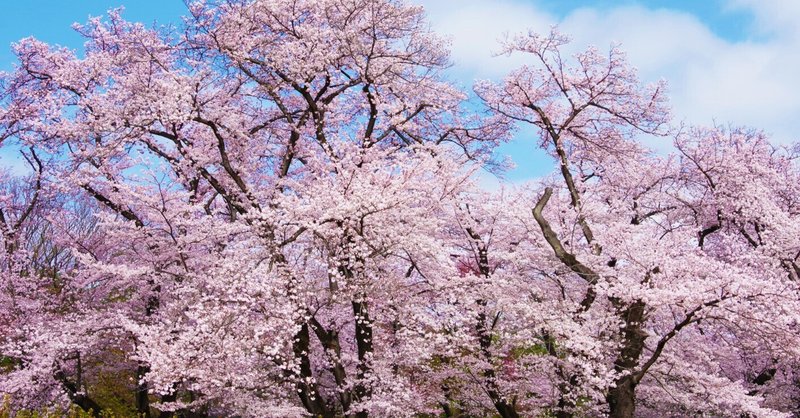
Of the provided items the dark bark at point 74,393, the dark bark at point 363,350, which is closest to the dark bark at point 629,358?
the dark bark at point 363,350

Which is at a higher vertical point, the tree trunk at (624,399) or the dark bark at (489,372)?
the dark bark at (489,372)

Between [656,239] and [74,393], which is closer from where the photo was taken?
[656,239]

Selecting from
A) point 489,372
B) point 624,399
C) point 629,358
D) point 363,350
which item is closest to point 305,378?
point 363,350

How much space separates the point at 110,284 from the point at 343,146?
7.94 metres

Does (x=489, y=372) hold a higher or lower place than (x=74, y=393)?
higher

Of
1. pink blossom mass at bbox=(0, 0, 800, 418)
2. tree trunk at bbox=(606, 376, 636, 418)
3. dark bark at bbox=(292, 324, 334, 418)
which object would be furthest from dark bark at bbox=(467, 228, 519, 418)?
dark bark at bbox=(292, 324, 334, 418)

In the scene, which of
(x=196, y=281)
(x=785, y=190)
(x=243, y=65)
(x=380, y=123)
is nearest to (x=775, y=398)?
(x=785, y=190)

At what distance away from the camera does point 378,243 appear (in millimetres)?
13352

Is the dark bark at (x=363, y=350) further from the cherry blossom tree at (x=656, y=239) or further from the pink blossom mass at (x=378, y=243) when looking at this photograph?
the cherry blossom tree at (x=656, y=239)

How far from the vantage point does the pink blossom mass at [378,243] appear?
13.1 m

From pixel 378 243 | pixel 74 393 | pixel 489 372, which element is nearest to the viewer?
pixel 378 243

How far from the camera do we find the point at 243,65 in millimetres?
16953

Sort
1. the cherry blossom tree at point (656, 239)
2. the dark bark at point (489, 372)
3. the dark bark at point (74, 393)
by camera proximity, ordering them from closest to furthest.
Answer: the cherry blossom tree at point (656, 239) → the dark bark at point (489, 372) → the dark bark at point (74, 393)

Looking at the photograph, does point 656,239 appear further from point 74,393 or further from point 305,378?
point 74,393
